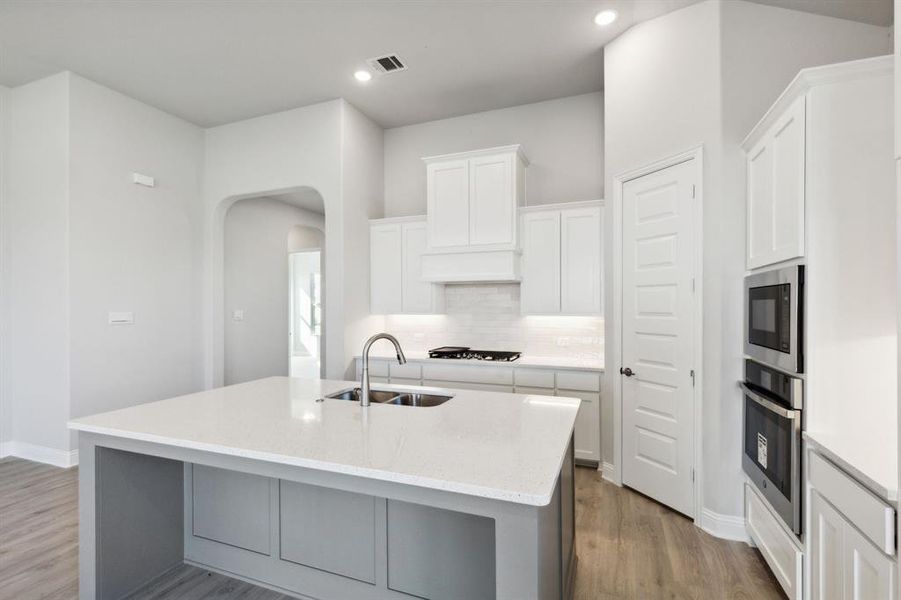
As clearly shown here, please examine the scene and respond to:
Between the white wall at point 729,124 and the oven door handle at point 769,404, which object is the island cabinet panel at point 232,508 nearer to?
the oven door handle at point 769,404

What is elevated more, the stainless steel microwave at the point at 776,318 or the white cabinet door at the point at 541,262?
the white cabinet door at the point at 541,262

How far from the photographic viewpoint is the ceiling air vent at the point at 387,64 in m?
3.61

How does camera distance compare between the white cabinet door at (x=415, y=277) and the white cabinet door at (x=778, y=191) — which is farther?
the white cabinet door at (x=415, y=277)

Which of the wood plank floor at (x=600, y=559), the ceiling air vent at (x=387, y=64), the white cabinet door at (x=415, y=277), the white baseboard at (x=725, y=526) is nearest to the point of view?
the wood plank floor at (x=600, y=559)

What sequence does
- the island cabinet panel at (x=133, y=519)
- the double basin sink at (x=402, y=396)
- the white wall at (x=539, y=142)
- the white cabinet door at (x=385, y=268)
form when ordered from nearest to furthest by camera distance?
the island cabinet panel at (x=133, y=519), the double basin sink at (x=402, y=396), the white wall at (x=539, y=142), the white cabinet door at (x=385, y=268)

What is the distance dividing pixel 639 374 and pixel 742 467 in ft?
2.70

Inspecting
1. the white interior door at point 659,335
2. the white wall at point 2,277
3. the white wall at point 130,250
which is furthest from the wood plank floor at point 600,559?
the white wall at point 130,250

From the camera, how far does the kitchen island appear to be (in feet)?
4.36

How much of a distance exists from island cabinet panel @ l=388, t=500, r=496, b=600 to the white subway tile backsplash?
2.71 meters

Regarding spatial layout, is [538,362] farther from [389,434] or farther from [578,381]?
[389,434]

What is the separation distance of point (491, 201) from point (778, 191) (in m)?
2.31

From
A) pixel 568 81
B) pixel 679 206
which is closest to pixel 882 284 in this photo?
pixel 679 206

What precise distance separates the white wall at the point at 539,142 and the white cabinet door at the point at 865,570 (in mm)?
3321

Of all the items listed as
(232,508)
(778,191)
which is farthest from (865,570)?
(232,508)
